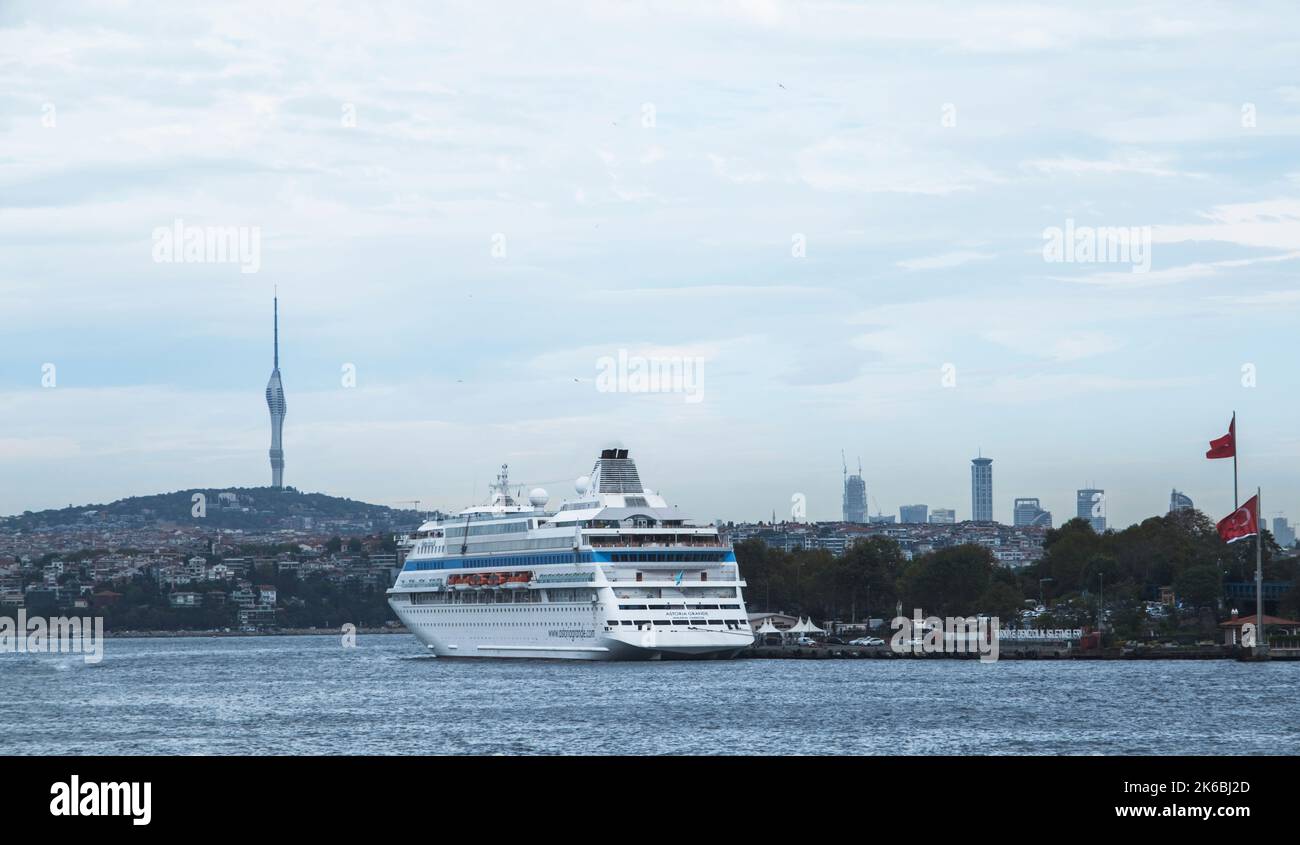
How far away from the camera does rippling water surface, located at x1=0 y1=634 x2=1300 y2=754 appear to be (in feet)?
128

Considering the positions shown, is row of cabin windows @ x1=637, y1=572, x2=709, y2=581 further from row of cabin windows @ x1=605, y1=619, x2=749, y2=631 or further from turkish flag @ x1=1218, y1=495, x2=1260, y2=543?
turkish flag @ x1=1218, y1=495, x2=1260, y2=543

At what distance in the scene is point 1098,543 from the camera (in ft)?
429

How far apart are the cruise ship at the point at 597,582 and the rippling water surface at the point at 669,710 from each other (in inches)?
50.3

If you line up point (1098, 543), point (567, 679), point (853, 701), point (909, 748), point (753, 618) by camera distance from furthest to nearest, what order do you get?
point (1098, 543) → point (753, 618) → point (567, 679) → point (853, 701) → point (909, 748)

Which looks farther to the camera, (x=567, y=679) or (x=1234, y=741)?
(x=567, y=679)

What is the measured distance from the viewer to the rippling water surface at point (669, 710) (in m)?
39.0

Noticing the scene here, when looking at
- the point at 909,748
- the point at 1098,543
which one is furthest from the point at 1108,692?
the point at 1098,543

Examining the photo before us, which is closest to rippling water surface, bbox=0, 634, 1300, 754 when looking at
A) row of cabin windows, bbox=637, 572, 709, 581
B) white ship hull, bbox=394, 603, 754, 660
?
white ship hull, bbox=394, 603, 754, 660

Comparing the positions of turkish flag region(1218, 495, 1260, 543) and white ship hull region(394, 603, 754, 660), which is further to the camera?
white ship hull region(394, 603, 754, 660)

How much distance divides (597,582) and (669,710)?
24.7 m

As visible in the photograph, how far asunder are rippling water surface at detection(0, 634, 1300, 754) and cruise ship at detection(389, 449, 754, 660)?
1.28m

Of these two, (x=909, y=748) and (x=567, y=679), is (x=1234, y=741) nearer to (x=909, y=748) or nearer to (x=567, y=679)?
(x=909, y=748)

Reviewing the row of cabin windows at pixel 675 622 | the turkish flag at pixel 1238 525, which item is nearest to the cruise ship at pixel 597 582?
the row of cabin windows at pixel 675 622
